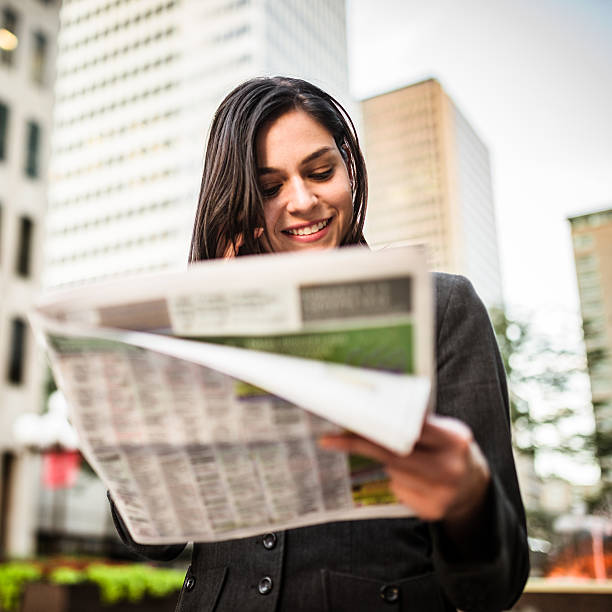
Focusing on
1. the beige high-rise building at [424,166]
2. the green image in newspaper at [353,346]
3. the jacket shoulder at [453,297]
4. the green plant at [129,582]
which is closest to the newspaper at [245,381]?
the green image in newspaper at [353,346]

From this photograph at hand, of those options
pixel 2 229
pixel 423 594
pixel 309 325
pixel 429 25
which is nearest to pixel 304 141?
pixel 309 325

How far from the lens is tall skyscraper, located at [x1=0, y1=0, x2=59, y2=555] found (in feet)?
42.4

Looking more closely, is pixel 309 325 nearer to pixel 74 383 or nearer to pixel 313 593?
pixel 74 383

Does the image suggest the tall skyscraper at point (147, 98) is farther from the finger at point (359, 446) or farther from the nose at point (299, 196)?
the finger at point (359, 446)

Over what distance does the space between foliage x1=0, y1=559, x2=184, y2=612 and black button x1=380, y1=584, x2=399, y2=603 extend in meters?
6.05

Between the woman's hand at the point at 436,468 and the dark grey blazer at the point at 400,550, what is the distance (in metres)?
0.08

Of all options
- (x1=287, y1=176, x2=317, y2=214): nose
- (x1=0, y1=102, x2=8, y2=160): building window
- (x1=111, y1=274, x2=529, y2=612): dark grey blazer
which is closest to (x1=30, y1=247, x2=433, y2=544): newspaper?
(x1=111, y1=274, x2=529, y2=612): dark grey blazer

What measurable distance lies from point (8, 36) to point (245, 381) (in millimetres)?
15435

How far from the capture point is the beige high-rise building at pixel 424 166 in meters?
11.7

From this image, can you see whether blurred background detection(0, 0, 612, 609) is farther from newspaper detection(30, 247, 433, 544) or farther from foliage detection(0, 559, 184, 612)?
newspaper detection(30, 247, 433, 544)

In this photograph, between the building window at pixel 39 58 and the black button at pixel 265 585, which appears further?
the building window at pixel 39 58

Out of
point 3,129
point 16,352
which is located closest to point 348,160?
point 16,352

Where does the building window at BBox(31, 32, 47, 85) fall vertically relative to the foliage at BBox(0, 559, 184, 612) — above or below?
above

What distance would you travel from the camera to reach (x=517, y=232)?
36.6ft
